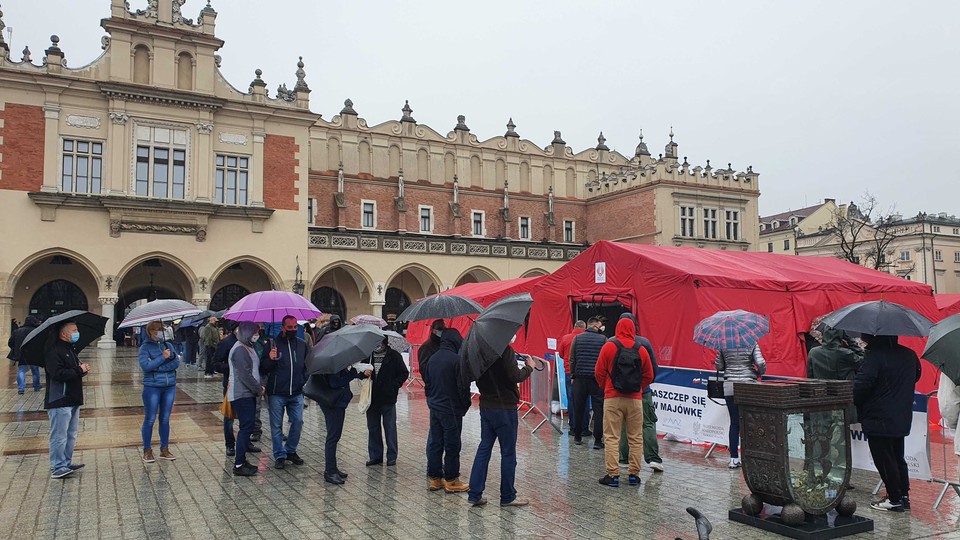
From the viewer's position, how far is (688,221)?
1523 inches

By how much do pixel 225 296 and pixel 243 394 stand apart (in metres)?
24.8

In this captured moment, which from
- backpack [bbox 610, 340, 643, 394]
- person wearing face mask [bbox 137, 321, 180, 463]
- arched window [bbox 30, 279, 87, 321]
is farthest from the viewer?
arched window [bbox 30, 279, 87, 321]

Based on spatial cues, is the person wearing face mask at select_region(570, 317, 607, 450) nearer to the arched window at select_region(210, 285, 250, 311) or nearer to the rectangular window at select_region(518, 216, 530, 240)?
the arched window at select_region(210, 285, 250, 311)

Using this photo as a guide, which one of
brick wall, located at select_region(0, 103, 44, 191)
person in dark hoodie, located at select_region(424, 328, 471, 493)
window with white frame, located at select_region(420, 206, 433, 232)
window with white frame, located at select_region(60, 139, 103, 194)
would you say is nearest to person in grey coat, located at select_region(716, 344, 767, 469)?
person in dark hoodie, located at select_region(424, 328, 471, 493)

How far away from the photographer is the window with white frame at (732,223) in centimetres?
3994

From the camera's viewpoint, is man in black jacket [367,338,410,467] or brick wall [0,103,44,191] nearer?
man in black jacket [367,338,410,467]

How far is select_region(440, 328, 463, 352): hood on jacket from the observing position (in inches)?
288

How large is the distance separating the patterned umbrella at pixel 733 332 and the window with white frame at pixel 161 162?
78.0 ft

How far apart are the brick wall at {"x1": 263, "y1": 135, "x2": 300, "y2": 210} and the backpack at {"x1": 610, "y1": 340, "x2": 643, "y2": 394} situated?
24093 mm

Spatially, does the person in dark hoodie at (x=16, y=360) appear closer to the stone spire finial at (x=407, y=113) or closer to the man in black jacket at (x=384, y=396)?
the man in black jacket at (x=384, y=396)

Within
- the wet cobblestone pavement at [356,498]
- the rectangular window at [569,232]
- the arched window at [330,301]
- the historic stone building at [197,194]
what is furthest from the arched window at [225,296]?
the wet cobblestone pavement at [356,498]

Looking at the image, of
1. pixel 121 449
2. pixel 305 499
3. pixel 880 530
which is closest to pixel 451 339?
pixel 305 499

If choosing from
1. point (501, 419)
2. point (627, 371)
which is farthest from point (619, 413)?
point (501, 419)

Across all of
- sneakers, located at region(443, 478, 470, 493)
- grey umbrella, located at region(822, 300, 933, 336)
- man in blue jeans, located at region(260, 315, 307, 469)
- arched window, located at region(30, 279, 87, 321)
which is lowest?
sneakers, located at region(443, 478, 470, 493)
